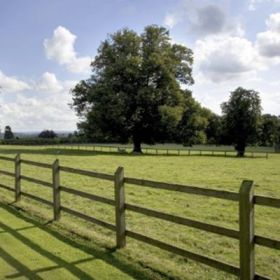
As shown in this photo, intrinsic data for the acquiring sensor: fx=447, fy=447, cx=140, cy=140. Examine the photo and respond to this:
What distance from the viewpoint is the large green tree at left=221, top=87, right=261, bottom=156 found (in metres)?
59.5

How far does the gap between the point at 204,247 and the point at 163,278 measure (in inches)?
83.3

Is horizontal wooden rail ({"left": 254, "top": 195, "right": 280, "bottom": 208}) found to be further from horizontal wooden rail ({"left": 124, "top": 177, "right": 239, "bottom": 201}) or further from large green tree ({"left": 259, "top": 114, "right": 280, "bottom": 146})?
large green tree ({"left": 259, "top": 114, "right": 280, "bottom": 146})

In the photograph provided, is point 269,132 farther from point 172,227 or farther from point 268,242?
point 268,242

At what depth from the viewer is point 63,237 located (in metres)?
8.31

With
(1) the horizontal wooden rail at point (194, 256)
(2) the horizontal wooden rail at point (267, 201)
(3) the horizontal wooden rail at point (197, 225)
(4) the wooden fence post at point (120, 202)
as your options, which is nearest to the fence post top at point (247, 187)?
(2) the horizontal wooden rail at point (267, 201)

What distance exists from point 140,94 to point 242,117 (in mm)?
19592

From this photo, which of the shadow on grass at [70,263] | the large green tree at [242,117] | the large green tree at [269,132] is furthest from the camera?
the large green tree at [269,132]

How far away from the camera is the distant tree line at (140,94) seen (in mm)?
46812

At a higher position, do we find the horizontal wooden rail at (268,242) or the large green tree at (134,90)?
the large green tree at (134,90)

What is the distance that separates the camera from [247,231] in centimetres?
522

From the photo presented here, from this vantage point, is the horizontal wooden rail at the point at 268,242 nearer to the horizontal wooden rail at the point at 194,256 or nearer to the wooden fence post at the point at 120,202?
the horizontal wooden rail at the point at 194,256

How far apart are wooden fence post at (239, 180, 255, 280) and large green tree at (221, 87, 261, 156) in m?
53.9

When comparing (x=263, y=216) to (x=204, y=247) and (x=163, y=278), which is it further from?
(x=163, y=278)

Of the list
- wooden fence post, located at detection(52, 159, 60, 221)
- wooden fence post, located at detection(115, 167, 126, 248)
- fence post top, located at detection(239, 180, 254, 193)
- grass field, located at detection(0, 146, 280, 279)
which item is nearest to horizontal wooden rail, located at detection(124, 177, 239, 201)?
fence post top, located at detection(239, 180, 254, 193)
